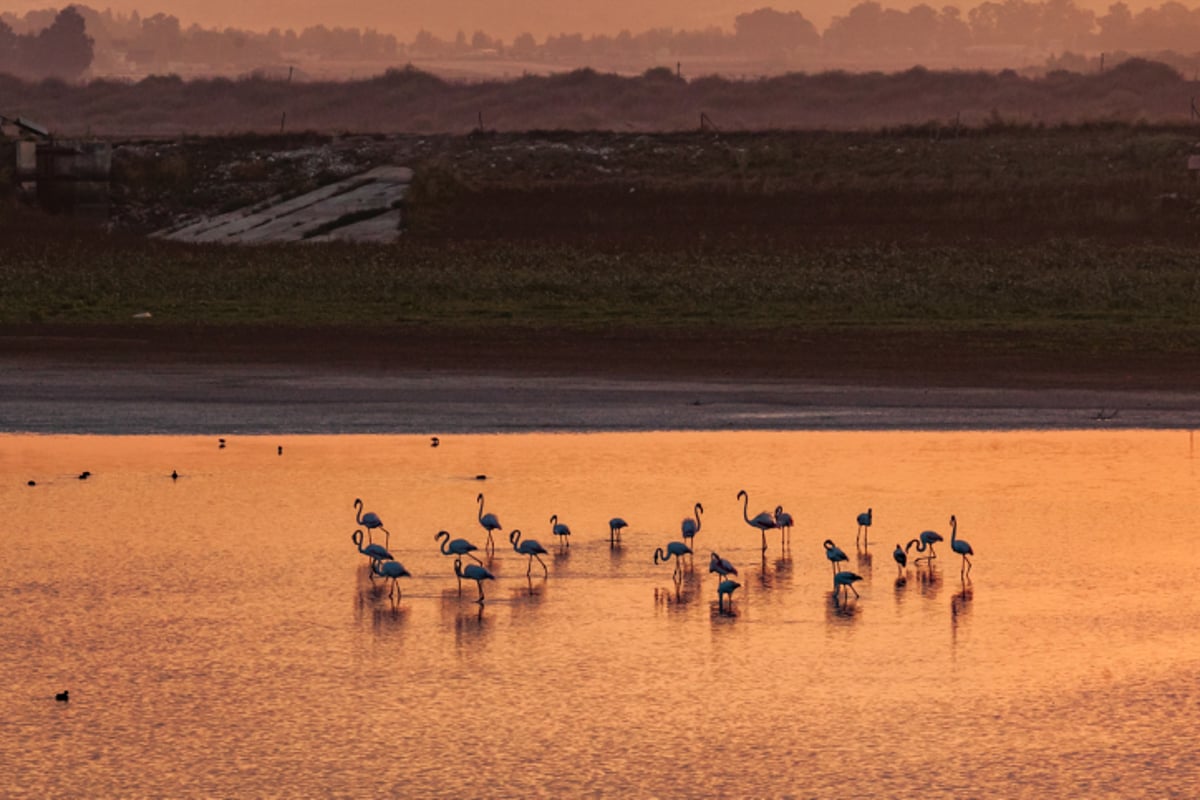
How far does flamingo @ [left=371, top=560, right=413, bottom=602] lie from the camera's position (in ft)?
39.8

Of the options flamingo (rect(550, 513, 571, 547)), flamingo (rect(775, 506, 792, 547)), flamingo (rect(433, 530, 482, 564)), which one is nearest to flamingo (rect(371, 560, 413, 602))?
flamingo (rect(433, 530, 482, 564))

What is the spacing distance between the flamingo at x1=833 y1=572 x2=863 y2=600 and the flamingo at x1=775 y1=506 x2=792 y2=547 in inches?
45.2

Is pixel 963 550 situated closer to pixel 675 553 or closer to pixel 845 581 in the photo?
pixel 845 581

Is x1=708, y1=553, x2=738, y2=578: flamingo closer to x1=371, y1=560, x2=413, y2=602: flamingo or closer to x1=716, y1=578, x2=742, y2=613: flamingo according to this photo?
x1=716, y1=578, x2=742, y2=613: flamingo

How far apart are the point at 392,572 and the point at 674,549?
1.96 m

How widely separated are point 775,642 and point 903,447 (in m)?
8.25

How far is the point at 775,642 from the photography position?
11297mm

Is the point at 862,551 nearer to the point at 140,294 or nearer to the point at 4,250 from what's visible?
the point at 140,294

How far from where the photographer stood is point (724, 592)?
39.9 feet

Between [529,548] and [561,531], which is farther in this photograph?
[561,531]

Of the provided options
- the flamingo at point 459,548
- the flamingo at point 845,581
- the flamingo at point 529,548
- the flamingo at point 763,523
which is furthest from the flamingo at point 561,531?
the flamingo at point 845,581

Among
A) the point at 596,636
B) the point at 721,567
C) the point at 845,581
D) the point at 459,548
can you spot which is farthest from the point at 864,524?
the point at 596,636

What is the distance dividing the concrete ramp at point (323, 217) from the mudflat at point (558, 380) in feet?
70.6

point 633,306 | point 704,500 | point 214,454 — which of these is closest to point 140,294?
point 633,306
